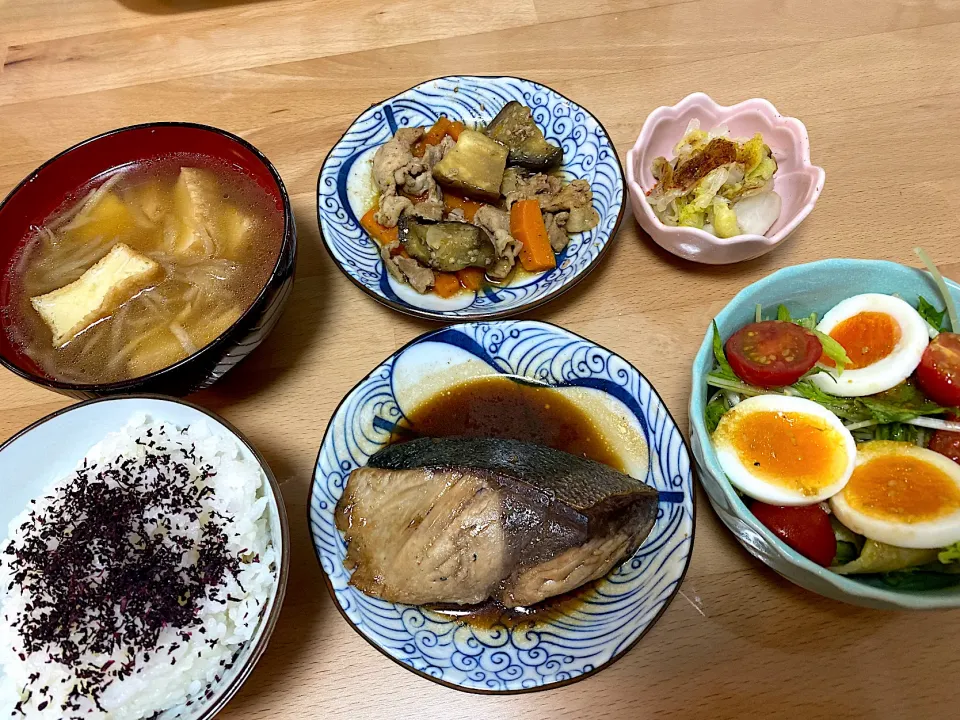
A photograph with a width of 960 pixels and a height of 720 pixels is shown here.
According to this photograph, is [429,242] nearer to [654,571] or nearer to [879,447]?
[654,571]

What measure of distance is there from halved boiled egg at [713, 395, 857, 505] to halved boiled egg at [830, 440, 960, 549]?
2.2 inches

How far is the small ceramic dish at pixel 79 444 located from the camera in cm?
153

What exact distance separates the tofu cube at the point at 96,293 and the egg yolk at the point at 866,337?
208 centimetres

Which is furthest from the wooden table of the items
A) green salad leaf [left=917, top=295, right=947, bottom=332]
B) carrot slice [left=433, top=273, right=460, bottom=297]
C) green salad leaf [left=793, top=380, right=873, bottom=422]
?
green salad leaf [left=917, top=295, right=947, bottom=332]

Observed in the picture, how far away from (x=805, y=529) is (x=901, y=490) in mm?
267

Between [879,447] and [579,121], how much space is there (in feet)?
5.09

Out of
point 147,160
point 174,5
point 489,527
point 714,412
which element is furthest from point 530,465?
point 174,5

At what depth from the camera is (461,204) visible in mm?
2461

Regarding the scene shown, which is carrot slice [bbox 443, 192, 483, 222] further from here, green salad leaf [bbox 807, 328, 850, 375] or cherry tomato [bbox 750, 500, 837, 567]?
cherry tomato [bbox 750, 500, 837, 567]

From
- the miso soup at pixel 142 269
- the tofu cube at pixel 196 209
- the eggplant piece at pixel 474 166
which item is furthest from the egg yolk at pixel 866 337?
the tofu cube at pixel 196 209

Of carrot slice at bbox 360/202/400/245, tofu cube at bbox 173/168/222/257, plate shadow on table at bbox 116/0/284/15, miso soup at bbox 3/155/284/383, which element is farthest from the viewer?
plate shadow on table at bbox 116/0/284/15

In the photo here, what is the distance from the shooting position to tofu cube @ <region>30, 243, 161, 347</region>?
1856mm

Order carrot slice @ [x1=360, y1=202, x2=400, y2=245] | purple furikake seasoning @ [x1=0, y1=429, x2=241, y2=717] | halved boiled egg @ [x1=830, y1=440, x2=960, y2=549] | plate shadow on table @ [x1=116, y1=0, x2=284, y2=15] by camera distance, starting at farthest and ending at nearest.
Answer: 1. plate shadow on table @ [x1=116, y1=0, x2=284, y2=15]
2. carrot slice @ [x1=360, y1=202, x2=400, y2=245]
3. halved boiled egg @ [x1=830, y1=440, x2=960, y2=549]
4. purple furikake seasoning @ [x1=0, y1=429, x2=241, y2=717]

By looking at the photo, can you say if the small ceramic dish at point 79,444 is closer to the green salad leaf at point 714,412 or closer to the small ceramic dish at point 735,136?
the green salad leaf at point 714,412
